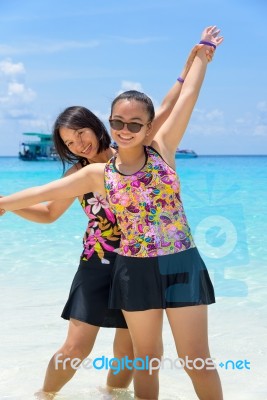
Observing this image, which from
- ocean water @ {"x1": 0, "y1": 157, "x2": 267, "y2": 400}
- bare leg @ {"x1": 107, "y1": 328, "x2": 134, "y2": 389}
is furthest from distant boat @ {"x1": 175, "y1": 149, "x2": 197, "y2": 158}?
bare leg @ {"x1": 107, "y1": 328, "x2": 134, "y2": 389}

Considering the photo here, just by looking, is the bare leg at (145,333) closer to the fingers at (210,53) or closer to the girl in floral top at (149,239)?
the girl in floral top at (149,239)

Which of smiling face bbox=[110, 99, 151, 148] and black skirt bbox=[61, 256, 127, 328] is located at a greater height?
smiling face bbox=[110, 99, 151, 148]

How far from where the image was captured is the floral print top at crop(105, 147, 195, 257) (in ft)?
7.75

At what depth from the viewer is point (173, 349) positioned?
13.8 ft

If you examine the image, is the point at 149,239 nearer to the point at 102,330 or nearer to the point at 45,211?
the point at 45,211

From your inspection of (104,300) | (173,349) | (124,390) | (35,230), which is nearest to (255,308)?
(173,349)

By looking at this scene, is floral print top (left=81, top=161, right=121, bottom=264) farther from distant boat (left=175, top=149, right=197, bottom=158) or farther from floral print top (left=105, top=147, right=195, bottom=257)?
distant boat (left=175, top=149, right=197, bottom=158)

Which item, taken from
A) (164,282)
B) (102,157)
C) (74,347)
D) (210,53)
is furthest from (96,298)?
(210,53)

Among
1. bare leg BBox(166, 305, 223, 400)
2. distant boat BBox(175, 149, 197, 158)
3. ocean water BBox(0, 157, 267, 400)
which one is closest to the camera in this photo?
bare leg BBox(166, 305, 223, 400)

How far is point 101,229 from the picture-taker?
274 centimetres

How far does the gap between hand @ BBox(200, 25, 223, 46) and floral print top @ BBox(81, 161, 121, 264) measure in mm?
895

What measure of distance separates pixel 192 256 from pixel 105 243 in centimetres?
50

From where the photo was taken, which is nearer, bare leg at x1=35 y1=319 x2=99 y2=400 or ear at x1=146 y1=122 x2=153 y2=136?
ear at x1=146 y1=122 x2=153 y2=136

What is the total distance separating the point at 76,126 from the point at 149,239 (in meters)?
0.70
